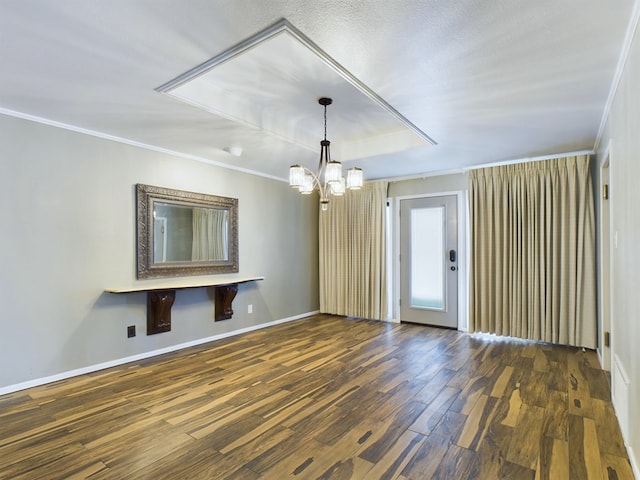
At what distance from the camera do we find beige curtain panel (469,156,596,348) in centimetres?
396

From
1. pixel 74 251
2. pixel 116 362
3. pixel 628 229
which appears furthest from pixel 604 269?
pixel 74 251

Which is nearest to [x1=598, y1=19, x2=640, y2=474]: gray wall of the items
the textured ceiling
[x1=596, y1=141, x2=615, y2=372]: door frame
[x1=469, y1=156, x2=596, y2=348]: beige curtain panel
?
the textured ceiling

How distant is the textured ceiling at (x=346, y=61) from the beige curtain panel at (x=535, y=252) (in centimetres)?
64

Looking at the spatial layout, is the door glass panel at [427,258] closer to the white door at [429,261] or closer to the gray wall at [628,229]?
the white door at [429,261]

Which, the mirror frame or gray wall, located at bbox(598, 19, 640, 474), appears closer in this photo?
gray wall, located at bbox(598, 19, 640, 474)

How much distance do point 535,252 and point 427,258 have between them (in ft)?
4.80

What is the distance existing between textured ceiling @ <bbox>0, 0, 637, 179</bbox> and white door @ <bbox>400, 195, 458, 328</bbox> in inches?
66.6

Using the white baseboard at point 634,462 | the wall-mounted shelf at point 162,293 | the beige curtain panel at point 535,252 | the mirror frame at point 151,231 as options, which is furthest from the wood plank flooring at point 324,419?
the mirror frame at point 151,231

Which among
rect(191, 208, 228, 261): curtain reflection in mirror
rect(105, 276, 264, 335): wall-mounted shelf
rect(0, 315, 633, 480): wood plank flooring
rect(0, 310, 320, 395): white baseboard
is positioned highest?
rect(191, 208, 228, 261): curtain reflection in mirror

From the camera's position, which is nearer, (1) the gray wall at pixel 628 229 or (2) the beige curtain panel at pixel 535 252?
(1) the gray wall at pixel 628 229

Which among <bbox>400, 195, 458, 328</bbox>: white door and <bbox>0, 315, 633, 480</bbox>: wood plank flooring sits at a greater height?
<bbox>400, 195, 458, 328</bbox>: white door

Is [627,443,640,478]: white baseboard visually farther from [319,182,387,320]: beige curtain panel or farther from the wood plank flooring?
[319,182,387,320]: beige curtain panel

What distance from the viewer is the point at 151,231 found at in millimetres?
3844

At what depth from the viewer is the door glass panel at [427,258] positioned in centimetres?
517
